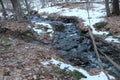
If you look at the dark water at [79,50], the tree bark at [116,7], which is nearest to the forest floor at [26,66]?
the dark water at [79,50]

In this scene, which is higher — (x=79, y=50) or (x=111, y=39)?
(x=111, y=39)

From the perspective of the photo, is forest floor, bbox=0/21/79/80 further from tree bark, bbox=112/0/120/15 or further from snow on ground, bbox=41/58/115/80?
tree bark, bbox=112/0/120/15

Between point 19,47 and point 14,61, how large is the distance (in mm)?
2745

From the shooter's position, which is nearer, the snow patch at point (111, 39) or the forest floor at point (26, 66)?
the forest floor at point (26, 66)

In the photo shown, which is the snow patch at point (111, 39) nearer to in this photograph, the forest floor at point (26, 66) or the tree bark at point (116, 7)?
the forest floor at point (26, 66)

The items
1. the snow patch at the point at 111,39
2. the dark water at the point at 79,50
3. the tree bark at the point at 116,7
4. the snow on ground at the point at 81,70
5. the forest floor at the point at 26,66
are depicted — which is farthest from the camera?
the tree bark at the point at 116,7

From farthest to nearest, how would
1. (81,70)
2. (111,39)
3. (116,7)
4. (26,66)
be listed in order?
(116,7), (111,39), (81,70), (26,66)

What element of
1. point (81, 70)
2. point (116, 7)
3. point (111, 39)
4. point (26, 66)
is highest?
point (116, 7)

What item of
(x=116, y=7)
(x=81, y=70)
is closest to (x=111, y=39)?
(x=81, y=70)

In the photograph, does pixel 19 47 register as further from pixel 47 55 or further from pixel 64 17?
pixel 64 17

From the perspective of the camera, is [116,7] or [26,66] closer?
[26,66]

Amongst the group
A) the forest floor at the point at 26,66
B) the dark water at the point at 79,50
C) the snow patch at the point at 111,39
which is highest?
the forest floor at the point at 26,66

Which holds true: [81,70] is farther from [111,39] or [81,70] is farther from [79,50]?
[111,39]

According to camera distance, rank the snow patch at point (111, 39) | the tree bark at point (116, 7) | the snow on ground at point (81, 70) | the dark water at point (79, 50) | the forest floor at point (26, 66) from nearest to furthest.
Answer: the forest floor at point (26, 66)
the snow on ground at point (81, 70)
the dark water at point (79, 50)
the snow patch at point (111, 39)
the tree bark at point (116, 7)
